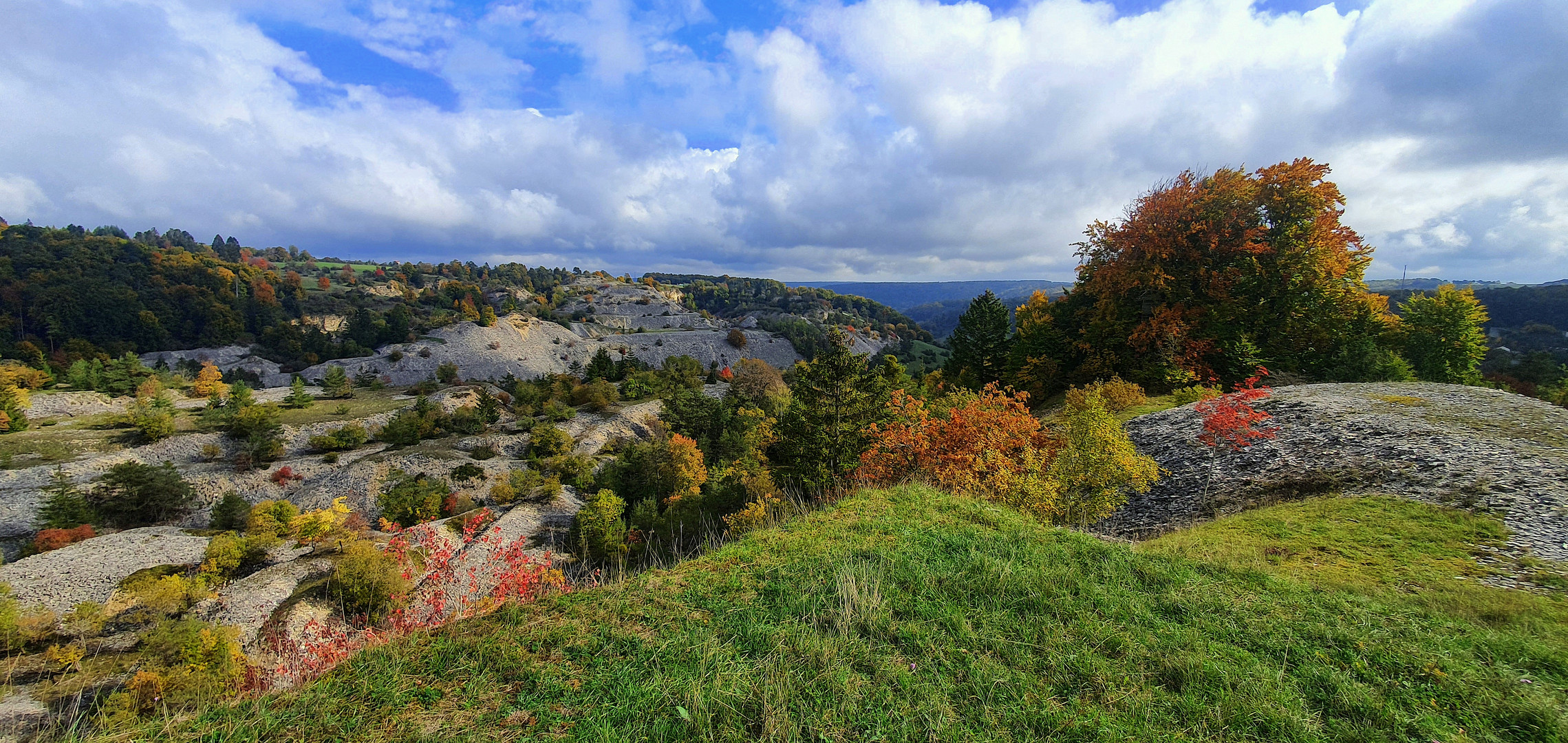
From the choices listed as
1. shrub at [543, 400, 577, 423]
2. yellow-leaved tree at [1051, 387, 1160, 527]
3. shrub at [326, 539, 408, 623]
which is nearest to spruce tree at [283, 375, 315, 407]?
shrub at [543, 400, 577, 423]

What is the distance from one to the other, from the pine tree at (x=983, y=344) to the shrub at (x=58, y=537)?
43.3 meters

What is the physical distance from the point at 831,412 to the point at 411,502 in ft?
71.5

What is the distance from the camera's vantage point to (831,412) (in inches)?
669

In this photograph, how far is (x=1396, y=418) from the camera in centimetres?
1165

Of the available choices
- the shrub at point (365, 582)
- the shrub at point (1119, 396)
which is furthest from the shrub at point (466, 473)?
the shrub at point (1119, 396)

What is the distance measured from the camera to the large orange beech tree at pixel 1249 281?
20.8 metres

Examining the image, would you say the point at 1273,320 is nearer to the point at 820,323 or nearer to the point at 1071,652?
the point at 1071,652

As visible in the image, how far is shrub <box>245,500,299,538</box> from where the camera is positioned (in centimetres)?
2091

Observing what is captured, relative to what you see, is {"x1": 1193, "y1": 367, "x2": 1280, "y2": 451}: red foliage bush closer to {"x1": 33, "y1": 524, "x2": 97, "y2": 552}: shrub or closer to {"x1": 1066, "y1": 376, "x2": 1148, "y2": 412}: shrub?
{"x1": 1066, "y1": 376, "x2": 1148, "y2": 412}: shrub

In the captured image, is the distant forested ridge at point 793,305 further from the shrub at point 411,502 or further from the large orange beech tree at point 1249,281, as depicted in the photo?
the large orange beech tree at point 1249,281

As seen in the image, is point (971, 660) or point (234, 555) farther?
point (234, 555)

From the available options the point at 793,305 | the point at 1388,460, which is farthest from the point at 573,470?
the point at 793,305

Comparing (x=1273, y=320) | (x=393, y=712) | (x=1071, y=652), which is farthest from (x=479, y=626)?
(x=1273, y=320)

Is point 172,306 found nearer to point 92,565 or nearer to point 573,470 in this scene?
point 92,565
